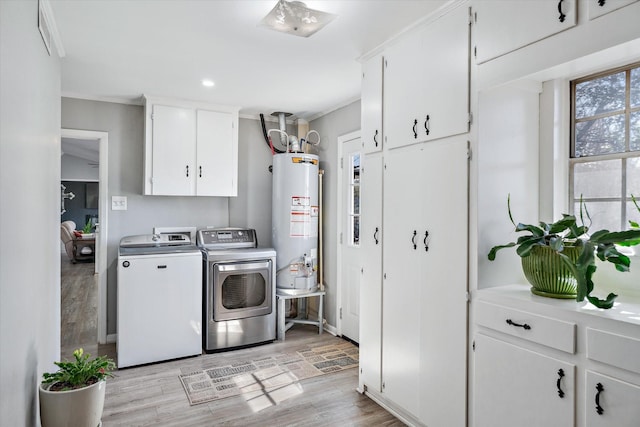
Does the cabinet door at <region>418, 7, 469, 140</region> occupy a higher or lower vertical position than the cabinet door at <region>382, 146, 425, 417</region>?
higher

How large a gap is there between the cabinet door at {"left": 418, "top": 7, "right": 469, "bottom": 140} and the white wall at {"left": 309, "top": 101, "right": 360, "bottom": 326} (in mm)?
1822

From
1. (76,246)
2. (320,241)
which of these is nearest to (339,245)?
(320,241)

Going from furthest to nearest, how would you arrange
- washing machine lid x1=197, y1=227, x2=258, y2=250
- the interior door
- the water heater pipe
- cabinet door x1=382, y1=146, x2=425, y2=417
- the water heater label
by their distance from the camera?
1. the water heater pipe
2. the water heater label
3. washing machine lid x1=197, y1=227, x2=258, y2=250
4. the interior door
5. cabinet door x1=382, y1=146, x2=425, y2=417

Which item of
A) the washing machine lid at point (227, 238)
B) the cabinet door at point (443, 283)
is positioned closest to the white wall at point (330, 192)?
the washing machine lid at point (227, 238)

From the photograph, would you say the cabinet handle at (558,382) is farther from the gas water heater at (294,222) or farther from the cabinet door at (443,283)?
the gas water heater at (294,222)

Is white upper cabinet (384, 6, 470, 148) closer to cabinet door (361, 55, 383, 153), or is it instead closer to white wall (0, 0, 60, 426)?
cabinet door (361, 55, 383, 153)

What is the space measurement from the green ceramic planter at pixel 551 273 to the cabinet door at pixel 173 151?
10.7 feet

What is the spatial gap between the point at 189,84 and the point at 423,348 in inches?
114

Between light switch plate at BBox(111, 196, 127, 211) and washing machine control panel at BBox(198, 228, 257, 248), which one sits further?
washing machine control panel at BBox(198, 228, 257, 248)

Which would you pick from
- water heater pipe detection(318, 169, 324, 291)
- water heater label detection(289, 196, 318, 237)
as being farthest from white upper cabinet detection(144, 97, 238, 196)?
water heater pipe detection(318, 169, 324, 291)

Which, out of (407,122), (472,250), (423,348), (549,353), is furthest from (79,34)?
(549,353)

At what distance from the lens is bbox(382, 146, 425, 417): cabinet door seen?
2318 millimetres

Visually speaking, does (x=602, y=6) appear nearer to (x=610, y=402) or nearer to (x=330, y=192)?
(x=610, y=402)

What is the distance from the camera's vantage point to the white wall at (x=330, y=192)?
4.19 m
